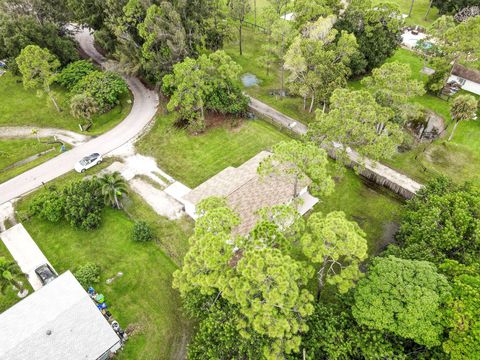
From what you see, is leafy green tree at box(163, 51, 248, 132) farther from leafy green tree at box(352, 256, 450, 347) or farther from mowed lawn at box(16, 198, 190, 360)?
leafy green tree at box(352, 256, 450, 347)

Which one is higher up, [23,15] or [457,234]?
[23,15]

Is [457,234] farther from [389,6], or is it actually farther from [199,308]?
[389,6]

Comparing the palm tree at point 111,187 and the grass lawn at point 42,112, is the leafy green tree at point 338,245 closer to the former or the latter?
the palm tree at point 111,187

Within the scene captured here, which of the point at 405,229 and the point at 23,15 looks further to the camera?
→ the point at 23,15

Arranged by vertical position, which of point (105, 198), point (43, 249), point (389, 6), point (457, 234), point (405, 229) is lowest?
point (43, 249)

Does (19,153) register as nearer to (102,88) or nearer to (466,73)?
(102,88)

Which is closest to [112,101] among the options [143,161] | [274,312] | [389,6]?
[143,161]

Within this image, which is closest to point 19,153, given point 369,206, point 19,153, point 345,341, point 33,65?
point 19,153
